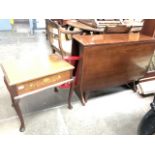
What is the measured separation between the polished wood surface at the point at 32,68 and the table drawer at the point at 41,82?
0.05 meters

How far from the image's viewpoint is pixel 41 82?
4.93 feet

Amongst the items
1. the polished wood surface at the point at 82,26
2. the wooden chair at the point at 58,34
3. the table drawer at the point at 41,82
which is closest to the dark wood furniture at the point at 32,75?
the table drawer at the point at 41,82

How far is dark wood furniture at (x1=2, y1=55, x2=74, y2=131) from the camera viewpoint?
4.52 feet

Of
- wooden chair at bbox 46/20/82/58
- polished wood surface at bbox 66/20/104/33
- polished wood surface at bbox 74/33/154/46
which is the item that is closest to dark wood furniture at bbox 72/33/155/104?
polished wood surface at bbox 74/33/154/46

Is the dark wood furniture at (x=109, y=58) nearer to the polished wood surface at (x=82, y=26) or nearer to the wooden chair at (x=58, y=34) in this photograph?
the wooden chair at (x=58, y=34)

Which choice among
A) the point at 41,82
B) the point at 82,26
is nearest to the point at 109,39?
the point at 41,82

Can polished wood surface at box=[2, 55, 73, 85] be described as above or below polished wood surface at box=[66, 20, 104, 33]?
below

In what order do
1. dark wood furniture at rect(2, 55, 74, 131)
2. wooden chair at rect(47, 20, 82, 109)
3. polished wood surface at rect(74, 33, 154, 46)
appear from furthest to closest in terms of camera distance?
wooden chair at rect(47, 20, 82, 109) < polished wood surface at rect(74, 33, 154, 46) < dark wood furniture at rect(2, 55, 74, 131)

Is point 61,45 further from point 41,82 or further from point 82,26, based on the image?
point 82,26

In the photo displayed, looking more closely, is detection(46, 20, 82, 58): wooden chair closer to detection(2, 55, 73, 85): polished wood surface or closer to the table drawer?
detection(2, 55, 73, 85): polished wood surface

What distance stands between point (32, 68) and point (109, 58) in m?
0.81

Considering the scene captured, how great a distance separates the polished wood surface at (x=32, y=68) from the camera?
4.54 ft

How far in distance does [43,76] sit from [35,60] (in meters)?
0.31
